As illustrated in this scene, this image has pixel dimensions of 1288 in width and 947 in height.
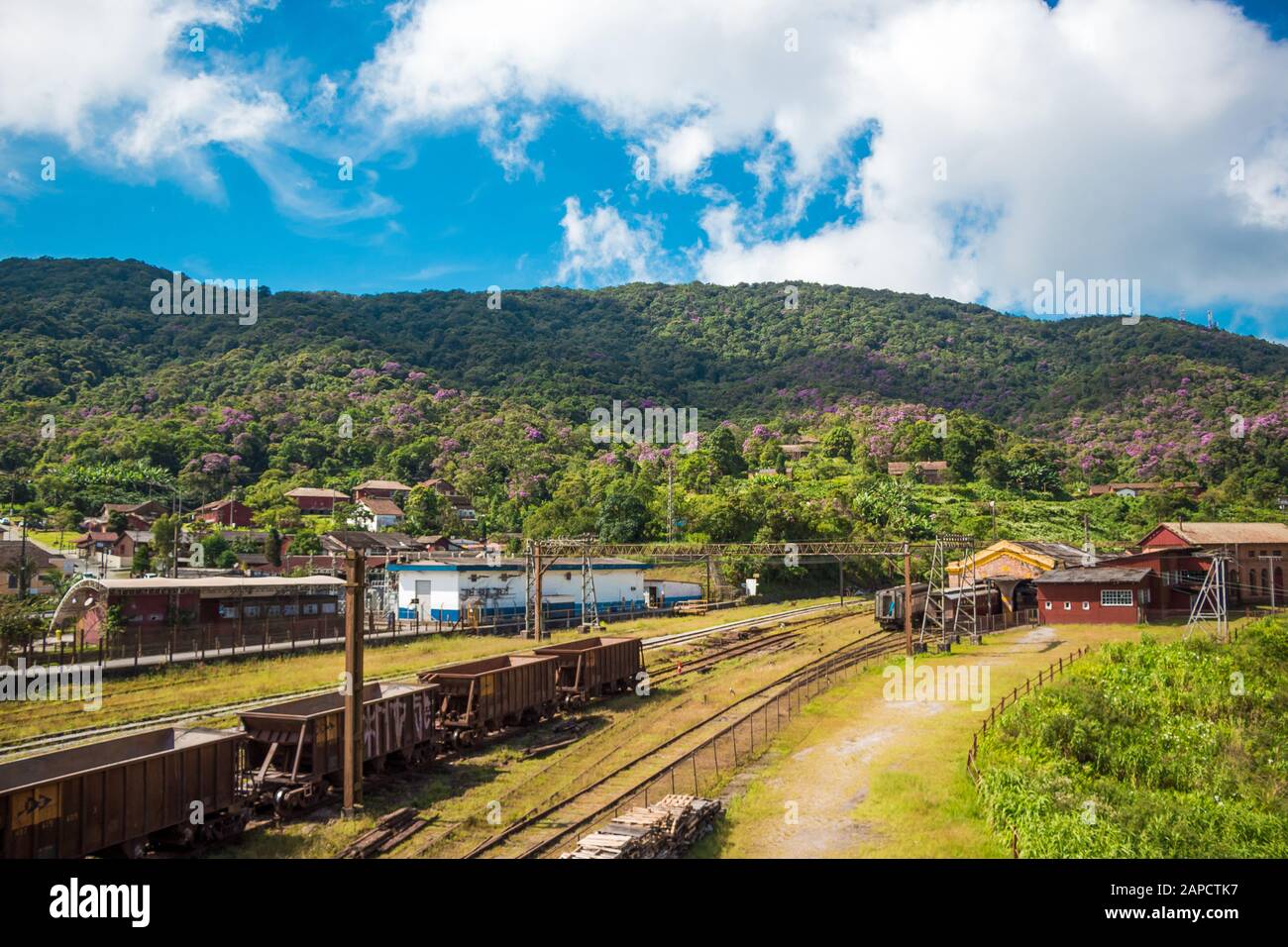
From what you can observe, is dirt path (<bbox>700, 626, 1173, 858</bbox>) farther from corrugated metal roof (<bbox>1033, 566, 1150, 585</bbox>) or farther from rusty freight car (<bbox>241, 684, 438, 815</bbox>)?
corrugated metal roof (<bbox>1033, 566, 1150, 585</bbox>)

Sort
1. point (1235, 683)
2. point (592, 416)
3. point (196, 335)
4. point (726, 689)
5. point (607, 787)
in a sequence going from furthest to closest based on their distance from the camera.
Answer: point (196, 335) < point (592, 416) < point (726, 689) < point (1235, 683) < point (607, 787)

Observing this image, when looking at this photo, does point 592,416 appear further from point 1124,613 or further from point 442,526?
point 1124,613

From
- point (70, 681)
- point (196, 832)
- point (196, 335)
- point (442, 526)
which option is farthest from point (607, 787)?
point (196, 335)

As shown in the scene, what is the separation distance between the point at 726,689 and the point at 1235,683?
65.4 feet

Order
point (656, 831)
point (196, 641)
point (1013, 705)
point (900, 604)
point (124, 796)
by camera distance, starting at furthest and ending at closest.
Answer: point (900, 604) → point (196, 641) → point (1013, 705) → point (656, 831) → point (124, 796)

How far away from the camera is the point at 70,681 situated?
3391cm

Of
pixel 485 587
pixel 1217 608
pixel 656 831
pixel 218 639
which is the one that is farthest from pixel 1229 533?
pixel 218 639

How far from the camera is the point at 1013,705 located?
102 ft

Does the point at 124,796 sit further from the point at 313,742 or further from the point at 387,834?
the point at 387,834

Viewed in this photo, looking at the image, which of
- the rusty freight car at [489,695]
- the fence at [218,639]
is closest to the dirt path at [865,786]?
the rusty freight car at [489,695]

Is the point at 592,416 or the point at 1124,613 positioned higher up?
the point at 592,416

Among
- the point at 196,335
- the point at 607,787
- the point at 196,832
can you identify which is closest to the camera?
the point at 196,832

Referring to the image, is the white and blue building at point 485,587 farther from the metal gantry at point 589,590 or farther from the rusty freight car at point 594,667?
the rusty freight car at point 594,667

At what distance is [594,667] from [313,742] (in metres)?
14.5
